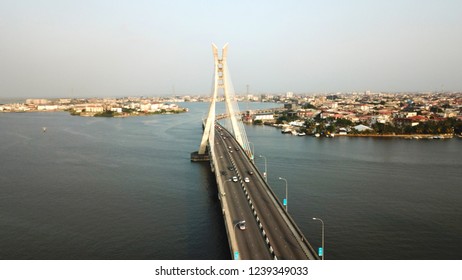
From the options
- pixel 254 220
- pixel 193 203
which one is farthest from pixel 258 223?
pixel 193 203

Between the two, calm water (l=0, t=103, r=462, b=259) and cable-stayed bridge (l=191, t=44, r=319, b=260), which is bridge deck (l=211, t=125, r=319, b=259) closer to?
cable-stayed bridge (l=191, t=44, r=319, b=260)

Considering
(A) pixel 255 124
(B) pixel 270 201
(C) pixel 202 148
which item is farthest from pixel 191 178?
(A) pixel 255 124

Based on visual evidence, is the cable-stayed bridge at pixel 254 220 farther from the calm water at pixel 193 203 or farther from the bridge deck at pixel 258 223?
the calm water at pixel 193 203

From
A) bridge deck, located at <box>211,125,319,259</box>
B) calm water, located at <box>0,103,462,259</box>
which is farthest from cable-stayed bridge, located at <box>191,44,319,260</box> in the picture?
calm water, located at <box>0,103,462,259</box>

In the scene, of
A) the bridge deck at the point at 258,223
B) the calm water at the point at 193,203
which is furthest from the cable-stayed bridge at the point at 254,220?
the calm water at the point at 193,203

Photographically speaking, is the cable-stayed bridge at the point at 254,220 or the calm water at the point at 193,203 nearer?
the cable-stayed bridge at the point at 254,220

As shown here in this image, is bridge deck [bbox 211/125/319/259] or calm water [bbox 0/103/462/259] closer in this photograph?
bridge deck [bbox 211/125/319/259]

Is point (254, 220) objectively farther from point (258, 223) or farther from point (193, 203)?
point (193, 203)

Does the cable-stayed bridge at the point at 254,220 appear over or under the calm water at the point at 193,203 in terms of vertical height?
over

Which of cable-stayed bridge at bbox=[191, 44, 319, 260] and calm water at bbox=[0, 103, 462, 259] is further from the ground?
cable-stayed bridge at bbox=[191, 44, 319, 260]
